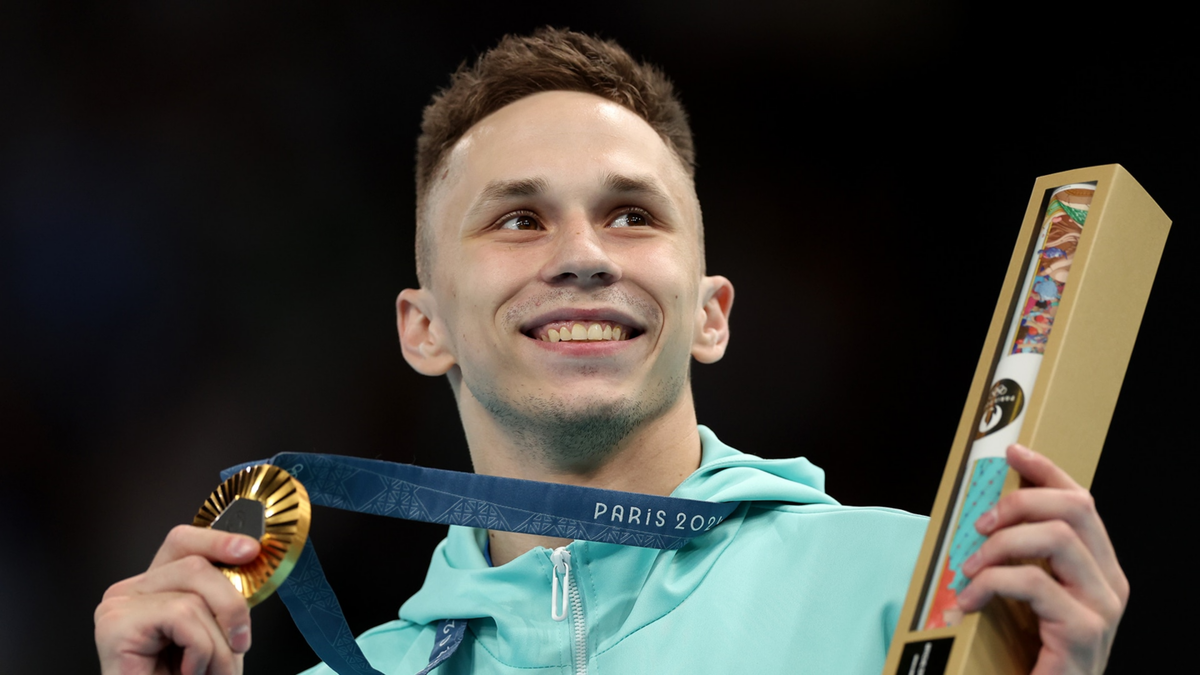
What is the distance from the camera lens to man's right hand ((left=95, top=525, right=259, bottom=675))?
134cm

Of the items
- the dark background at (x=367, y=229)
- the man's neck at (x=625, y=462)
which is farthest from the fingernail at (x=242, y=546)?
the dark background at (x=367, y=229)

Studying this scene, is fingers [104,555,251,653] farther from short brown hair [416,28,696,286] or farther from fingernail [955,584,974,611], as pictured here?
short brown hair [416,28,696,286]

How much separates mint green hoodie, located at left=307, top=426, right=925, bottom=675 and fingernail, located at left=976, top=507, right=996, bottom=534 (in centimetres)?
51

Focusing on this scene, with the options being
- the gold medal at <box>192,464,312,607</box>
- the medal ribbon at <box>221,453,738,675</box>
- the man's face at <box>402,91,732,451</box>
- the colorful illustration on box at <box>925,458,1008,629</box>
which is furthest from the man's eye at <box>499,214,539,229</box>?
the colorful illustration on box at <box>925,458,1008,629</box>

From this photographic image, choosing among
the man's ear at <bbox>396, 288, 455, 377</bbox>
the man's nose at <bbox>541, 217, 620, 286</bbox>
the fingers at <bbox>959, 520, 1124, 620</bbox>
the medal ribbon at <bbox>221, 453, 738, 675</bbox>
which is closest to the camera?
the fingers at <bbox>959, 520, 1124, 620</bbox>

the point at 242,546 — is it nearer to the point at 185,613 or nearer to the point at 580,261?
the point at 185,613

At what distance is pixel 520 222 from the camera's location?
2039 millimetres

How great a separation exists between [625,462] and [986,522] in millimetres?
939

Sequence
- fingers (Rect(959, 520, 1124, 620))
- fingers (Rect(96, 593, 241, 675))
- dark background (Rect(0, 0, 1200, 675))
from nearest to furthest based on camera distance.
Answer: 1. fingers (Rect(959, 520, 1124, 620))
2. fingers (Rect(96, 593, 241, 675))
3. dark background (Rect(0, 0, 1200, 675))

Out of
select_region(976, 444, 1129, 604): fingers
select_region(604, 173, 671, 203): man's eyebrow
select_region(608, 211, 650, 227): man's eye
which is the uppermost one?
select_region(604, 173, 671, 203): man's eyebrow

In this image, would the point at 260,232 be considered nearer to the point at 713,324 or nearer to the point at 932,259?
the point at 713,324

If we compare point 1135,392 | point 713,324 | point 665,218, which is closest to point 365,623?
point 713,324

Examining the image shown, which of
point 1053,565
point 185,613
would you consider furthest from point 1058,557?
point 185,613

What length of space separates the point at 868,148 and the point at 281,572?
205 cm
